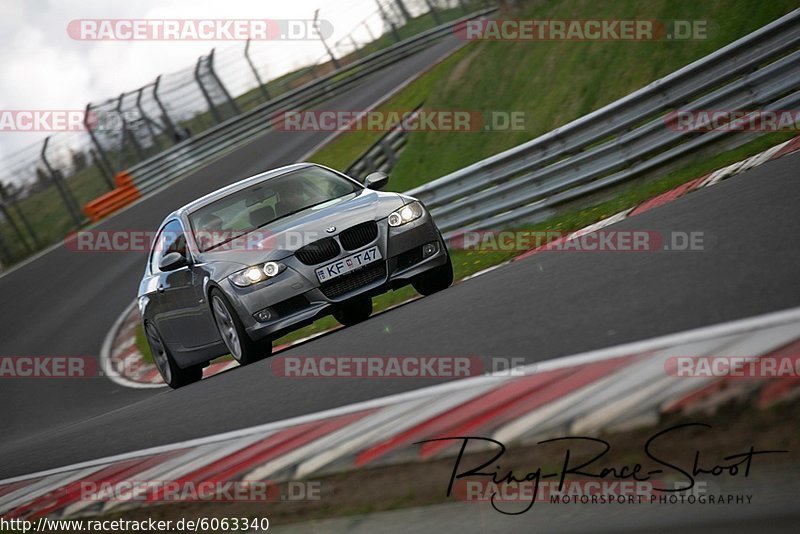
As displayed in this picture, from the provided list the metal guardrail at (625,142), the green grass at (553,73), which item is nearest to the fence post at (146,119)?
the green grass at (553,73)

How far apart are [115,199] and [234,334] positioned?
872 inches

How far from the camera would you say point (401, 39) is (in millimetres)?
39469

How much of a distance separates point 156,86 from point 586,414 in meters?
28.2

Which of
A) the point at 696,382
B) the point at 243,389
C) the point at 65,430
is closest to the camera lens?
the point at 696,382

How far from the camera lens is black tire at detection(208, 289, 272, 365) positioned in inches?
352

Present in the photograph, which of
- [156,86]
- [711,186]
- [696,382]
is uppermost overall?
[156,86]

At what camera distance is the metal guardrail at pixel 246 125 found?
103 feet

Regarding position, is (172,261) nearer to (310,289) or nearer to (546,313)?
(310,289)

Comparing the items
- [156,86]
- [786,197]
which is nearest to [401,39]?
[156,86]

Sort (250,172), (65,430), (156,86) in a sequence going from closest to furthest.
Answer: (65,430)
(250,172)
(156,86)

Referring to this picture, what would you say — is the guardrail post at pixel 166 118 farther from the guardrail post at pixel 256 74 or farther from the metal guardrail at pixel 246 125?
the guardrail post at pixel 256 74

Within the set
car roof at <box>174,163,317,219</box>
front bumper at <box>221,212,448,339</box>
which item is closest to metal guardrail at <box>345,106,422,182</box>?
car roof at <box>174,163,317,219</box>

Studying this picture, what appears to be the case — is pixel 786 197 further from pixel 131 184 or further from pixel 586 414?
pixel 131 184

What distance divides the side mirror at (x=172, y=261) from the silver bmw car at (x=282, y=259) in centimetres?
1
